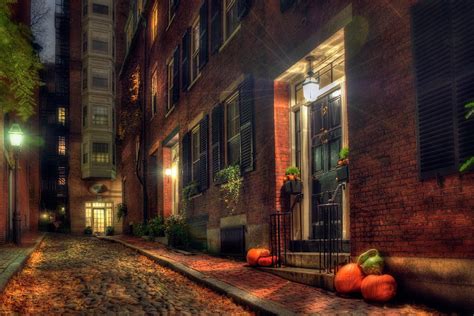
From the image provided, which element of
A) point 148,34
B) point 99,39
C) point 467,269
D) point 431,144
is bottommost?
point 467,269

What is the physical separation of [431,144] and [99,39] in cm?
3542

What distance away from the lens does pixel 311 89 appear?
27.2 feet

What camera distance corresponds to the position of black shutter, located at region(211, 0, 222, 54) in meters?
12.5

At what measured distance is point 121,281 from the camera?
27.4 feet

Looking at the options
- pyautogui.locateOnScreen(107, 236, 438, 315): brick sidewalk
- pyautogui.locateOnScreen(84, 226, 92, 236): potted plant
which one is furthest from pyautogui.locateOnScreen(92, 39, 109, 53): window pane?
pyautogui.locateOnScreen(107, 236, 438, 315): brick sidewalk

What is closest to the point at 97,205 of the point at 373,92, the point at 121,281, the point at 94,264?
the point at 94,264

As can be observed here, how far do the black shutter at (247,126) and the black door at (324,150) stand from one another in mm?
1549

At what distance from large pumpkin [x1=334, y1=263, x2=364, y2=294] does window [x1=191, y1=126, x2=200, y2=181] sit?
28.1 feet

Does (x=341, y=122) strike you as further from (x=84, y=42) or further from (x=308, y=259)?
(x=84, y=42)

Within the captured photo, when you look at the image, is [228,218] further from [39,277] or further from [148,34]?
[148,34]

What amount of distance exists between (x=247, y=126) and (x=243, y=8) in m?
2.39

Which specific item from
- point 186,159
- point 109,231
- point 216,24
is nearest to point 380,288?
point 216,24

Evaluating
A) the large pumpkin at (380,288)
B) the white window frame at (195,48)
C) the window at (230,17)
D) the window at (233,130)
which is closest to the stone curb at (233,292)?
the large pumpkin at (380,288)

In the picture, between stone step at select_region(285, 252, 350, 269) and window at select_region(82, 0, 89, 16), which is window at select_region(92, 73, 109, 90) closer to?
window at select_region(82, 0, 89, 16)
